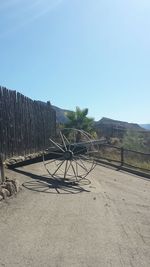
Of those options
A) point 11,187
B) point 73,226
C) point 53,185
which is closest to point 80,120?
point 53,185

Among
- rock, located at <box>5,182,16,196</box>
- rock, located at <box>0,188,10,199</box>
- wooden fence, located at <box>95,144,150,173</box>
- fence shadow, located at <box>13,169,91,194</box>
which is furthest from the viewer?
wooden fence, located at <box>95,144,150,173</box>

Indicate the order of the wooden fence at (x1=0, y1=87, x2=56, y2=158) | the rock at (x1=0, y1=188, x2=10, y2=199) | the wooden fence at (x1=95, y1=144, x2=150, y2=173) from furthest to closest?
the wooden fence at (x1=95, y1=144, x2=150, y2=173) → the wooden fence at (x1=0, y1=87, x2=56, y2=158) → the rock at (x1=0, y1=188, x2=10, y2=199)

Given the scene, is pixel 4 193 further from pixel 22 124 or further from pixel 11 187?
pixel 22 124

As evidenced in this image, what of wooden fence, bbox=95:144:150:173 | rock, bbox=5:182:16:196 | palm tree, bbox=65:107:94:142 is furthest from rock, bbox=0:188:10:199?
palm tree, bbox=65:107:94:142

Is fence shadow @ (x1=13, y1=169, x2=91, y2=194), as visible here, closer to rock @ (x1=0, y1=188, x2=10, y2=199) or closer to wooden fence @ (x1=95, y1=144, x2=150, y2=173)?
rock @ (x1=0, y1=188, x2=10, y2=199)

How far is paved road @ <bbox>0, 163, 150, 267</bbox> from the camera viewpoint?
6.54 meters

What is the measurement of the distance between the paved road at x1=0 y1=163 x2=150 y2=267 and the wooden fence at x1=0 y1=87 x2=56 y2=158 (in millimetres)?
1397

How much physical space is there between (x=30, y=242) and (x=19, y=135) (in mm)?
7969

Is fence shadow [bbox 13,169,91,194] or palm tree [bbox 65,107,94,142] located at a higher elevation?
palm tree [bbox 65,107,94,142]

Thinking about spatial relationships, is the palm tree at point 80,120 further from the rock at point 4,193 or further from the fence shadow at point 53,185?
the rock at point 4,193

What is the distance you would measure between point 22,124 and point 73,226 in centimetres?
749

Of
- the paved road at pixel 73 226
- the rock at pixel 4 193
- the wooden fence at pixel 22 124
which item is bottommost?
the paved road at pixel 73 226

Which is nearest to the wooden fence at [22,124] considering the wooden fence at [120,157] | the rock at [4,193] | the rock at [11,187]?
the rock at [11,187]

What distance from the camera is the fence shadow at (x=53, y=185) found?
1180 cm
